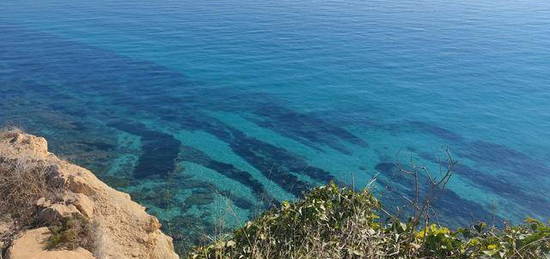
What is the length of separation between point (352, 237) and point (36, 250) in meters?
5.48

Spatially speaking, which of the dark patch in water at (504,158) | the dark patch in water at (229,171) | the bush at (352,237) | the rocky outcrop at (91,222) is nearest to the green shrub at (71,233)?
the rocky outcrop at (91,222)

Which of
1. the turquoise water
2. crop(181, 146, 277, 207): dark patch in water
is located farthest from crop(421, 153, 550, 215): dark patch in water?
crop(181, 146, 277, 207): dark patch in water

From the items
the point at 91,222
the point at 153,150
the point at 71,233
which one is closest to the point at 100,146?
the point at 153,150

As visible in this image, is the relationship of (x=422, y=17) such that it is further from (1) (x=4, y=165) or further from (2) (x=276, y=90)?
(1) (x=4, y=165)

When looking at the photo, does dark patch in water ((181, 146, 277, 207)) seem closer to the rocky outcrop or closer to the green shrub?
the rocky outcrop

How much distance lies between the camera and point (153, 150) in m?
18.9

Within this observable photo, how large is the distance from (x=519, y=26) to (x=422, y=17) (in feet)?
28.4

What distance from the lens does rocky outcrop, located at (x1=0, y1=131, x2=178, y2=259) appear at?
833 centimetres

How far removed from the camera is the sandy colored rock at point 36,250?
7961 millimetres

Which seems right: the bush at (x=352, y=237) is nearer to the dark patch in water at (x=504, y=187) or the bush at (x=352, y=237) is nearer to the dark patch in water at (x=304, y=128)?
the dark patch in water at (x=504, y=187)

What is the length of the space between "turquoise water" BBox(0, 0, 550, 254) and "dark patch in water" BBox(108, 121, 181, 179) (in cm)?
9

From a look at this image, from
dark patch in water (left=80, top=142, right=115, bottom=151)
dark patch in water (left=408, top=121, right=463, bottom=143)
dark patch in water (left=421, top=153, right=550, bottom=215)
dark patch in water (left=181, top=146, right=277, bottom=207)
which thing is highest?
dark patch in water (left=408, top=121, right=463, bottom=143)

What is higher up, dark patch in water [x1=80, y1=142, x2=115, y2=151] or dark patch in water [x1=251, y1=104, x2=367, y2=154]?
dark patch in water [x1=251, y1=104, x2=367, y2=154]

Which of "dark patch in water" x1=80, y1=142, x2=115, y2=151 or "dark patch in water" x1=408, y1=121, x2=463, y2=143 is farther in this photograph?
"dark patch in water" x1=408, y1=121, x2=463, y2=143
